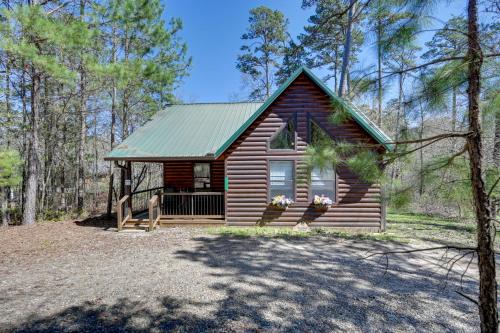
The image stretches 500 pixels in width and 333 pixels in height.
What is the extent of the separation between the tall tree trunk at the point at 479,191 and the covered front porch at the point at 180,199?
26.4 ft

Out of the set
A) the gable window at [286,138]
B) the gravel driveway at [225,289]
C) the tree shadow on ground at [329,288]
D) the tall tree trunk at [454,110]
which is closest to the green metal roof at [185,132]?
the gable window at [286,138]

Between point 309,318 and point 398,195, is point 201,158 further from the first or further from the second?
point 398,195

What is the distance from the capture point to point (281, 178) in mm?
9547

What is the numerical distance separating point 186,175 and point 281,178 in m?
4.58

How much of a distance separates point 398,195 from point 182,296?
3359 mm

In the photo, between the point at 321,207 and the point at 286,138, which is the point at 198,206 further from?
the point at 321,207

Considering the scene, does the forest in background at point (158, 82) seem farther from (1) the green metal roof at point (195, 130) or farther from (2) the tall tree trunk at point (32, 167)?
(1) the green metal roof at point (195, 130)

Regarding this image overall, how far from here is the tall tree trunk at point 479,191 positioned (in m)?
2.09

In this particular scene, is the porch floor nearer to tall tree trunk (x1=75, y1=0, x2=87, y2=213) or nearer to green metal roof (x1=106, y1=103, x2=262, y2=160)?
green metal roof (x1=106, y1=103, x2=262, y2=160)

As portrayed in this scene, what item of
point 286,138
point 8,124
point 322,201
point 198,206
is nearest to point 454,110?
point 322,201

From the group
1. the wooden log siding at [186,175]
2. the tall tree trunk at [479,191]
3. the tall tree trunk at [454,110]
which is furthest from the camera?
the wooden log siding at [186,175]

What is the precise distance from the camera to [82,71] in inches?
479

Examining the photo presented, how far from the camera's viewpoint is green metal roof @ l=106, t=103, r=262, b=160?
986cm

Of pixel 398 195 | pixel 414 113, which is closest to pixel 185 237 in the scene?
pixel 398 195
